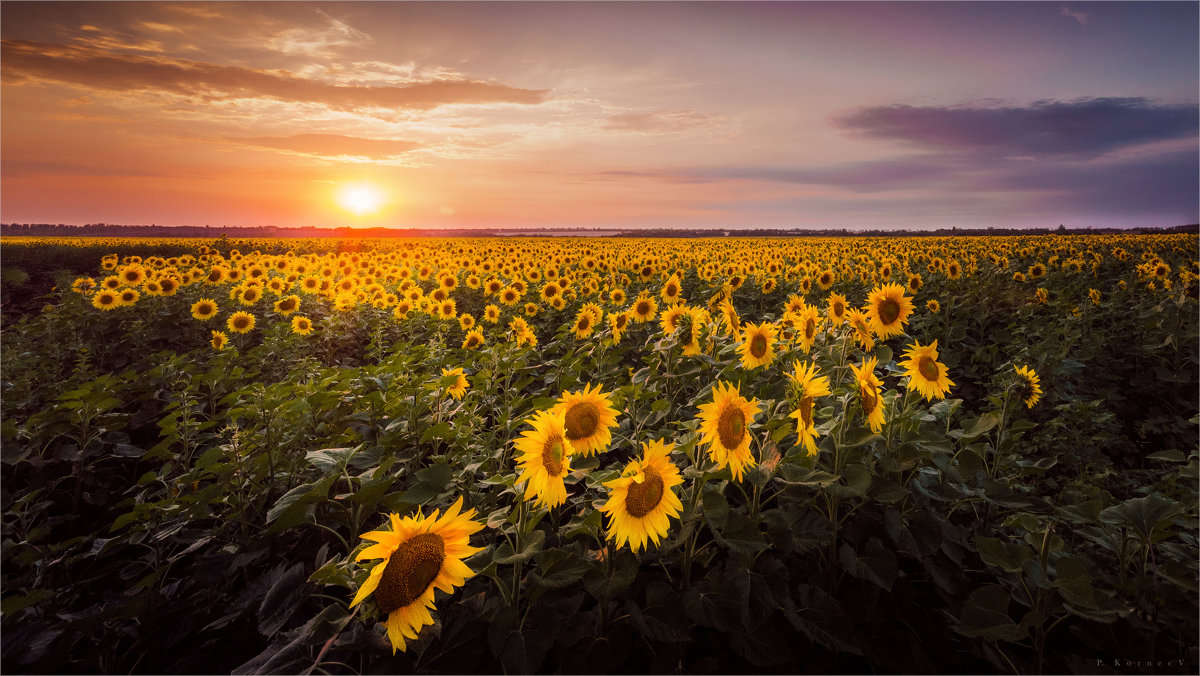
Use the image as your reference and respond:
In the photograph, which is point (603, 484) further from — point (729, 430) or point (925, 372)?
point (925, 372)

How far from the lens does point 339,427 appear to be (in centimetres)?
383

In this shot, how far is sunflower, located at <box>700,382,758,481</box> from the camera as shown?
2221 millimetres

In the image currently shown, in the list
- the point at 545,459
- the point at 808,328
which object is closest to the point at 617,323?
the point at 808,328

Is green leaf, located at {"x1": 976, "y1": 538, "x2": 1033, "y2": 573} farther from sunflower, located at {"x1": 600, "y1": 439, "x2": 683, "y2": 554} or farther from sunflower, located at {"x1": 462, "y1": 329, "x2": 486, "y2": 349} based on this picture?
sunflower, located at {"x1": 462, "y1": 329, "x2": 486, "y2": 349}

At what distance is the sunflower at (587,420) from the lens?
2312mm

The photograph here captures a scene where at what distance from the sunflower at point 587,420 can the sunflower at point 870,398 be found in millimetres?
1211

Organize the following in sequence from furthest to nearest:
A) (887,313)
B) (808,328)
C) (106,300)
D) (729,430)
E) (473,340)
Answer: (106,300)
(473,340)
(808,328)
(887,313)
(729,430)

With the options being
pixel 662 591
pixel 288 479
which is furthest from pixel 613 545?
pixel 288 479

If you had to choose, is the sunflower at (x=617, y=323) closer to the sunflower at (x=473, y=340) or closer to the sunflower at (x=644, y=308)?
the sunflower at (x=644, y=308)

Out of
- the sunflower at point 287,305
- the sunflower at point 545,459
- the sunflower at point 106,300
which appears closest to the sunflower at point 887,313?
the sunflower at point 545,459

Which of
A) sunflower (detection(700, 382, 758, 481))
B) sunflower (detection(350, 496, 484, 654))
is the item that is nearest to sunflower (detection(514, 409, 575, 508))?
sunflower (detection(350, 496, 484, 654))

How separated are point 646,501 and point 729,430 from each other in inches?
20.2

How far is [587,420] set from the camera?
7.68 ft

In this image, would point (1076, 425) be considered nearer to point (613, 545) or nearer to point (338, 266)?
point (613, 545)
